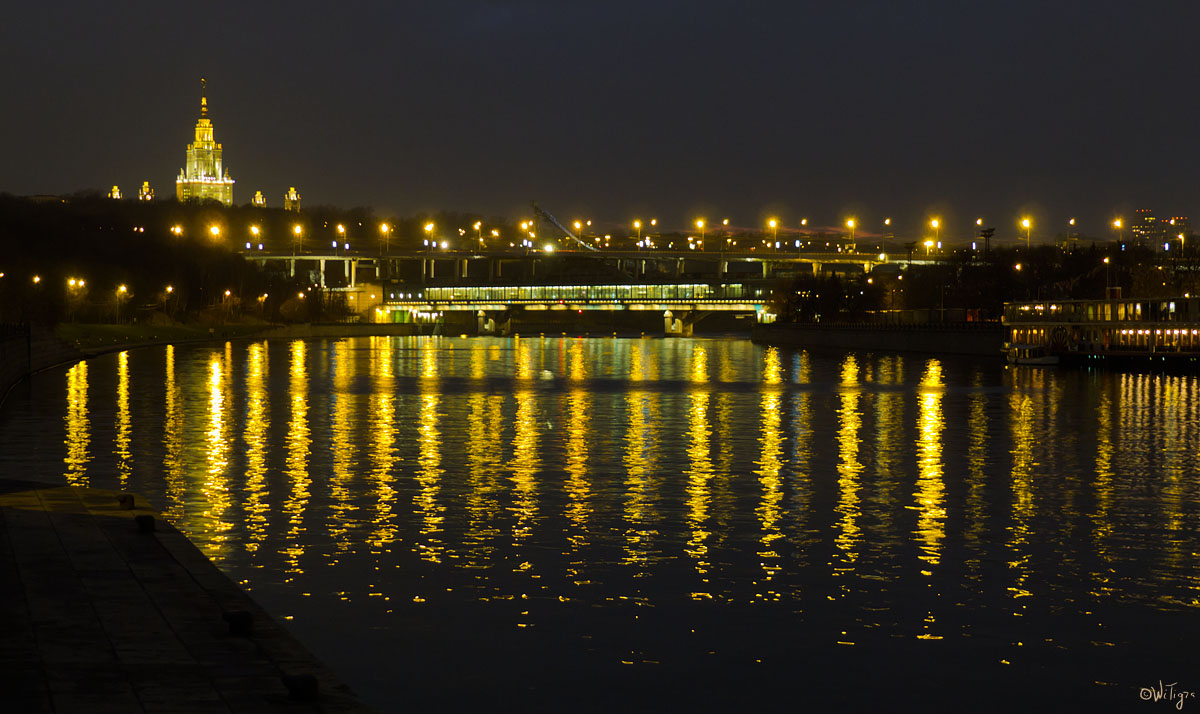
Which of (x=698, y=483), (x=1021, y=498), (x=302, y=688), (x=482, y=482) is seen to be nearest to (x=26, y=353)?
(x=482, y=482)

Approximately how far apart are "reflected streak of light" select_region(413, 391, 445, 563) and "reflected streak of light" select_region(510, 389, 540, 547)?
1099 millimetres

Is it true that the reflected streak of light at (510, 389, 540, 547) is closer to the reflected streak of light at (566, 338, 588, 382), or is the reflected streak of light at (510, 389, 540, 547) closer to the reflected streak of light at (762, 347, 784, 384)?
the reflected streak of light at (566, 338, 588, 382)

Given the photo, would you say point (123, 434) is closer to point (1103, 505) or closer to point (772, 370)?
point (1103, 505)

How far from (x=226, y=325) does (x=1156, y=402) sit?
365ft

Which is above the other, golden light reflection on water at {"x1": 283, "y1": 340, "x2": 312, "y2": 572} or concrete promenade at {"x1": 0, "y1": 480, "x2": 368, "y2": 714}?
concrete promenade at {"x1": 0, "y1": 480, "x2": 368, "y2": 714}

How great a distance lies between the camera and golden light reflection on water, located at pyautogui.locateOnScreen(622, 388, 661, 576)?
17420 millimetres

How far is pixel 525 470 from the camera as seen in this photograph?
2611 cm

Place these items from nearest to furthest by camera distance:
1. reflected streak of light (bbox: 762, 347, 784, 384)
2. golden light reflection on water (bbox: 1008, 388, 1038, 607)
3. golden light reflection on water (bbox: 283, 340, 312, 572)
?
1. golden light reflection on water (bbox: 1008, 388, 1038, 607)
2. golden light reflection on water (bbox: 283, 340, 312, 572)
3. reflected streak of light (bbox: 762, 347, 784, 384)

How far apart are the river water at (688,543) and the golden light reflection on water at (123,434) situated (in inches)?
6.7

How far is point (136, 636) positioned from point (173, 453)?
60.9 feet

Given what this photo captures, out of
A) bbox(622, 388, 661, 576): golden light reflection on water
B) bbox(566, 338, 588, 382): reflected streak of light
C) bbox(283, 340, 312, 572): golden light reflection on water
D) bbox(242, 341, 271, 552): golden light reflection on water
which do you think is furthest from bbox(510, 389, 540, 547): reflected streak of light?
bbox(566, 338, 588, 382): reflected streak of light

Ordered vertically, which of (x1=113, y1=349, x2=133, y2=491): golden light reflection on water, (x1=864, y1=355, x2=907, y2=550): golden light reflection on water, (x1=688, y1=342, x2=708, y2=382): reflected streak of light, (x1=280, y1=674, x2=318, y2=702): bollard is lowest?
(x1=688, y1=342, x2=708, y2=382): reflected streak of light

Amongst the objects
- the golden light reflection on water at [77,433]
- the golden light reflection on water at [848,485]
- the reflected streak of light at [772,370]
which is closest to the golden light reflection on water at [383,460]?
the golden light reflection on water at [77,433]

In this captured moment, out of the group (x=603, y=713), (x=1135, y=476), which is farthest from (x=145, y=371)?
(x=603, y=713)
